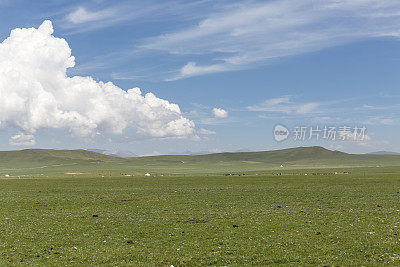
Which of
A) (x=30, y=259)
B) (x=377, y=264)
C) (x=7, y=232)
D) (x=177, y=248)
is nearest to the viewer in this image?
(x=377, y=264)

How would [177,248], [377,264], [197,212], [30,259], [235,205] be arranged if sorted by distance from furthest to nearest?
[235,205] < [197,212] < [177,248] < [30,259] < [377,264]

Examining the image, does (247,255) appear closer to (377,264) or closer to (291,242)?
(291,242)

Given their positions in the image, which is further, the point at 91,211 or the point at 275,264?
the point at 91,211

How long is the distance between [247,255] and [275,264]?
1845mm

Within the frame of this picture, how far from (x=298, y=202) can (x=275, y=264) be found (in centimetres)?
2352

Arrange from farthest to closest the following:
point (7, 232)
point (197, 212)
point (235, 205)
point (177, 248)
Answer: point (235, 205) < point (197, 212) < point (7, 232) < point (177, 248)


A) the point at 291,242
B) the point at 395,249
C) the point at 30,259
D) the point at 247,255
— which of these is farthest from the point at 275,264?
the point at 30,259

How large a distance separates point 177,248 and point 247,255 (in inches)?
162

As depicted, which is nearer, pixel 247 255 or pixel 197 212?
pixel 247 255

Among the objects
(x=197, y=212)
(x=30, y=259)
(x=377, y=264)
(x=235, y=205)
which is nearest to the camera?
(x=377, y=264)

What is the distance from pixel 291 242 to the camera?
20125 millimetres

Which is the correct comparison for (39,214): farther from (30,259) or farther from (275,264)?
(275,264)

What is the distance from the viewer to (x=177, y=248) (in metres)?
19.3

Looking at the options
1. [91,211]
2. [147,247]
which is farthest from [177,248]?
[91,211]
